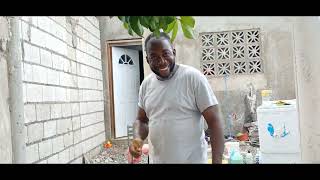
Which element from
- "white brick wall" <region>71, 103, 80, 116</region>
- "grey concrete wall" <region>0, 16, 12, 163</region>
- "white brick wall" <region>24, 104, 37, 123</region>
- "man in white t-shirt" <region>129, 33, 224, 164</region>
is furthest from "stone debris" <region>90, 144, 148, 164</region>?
"man in white t-shirt" <region>129, 33, 224, 164</region>

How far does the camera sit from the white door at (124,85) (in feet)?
15.9

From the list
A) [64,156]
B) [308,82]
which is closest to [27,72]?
[64,156]

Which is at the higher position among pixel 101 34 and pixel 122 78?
pixel 101 34

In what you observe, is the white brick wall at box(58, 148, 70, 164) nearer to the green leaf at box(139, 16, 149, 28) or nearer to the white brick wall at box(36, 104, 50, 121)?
the white brick wall at box(36, 104, 50, 121)

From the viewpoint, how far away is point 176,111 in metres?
1.33

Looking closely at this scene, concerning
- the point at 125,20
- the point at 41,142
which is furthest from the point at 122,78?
the point at 125,20

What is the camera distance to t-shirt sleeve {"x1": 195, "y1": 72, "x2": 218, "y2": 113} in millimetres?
1274

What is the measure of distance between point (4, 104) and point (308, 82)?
1.57 metres

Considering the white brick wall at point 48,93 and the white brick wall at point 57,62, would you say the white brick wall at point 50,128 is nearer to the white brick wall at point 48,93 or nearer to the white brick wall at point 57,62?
the white brick wall at point 48,93

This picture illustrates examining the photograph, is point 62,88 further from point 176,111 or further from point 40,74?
point 176,111
